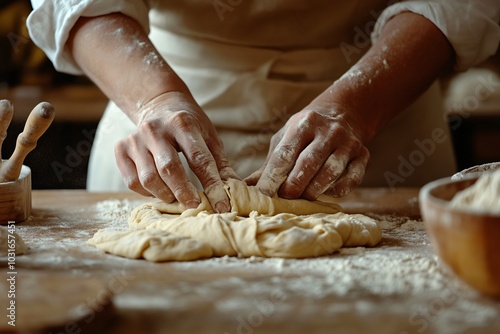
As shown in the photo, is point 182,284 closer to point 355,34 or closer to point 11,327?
point 11,327

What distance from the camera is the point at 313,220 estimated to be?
1.41 m

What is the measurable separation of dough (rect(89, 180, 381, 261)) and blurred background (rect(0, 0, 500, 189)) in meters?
2.30

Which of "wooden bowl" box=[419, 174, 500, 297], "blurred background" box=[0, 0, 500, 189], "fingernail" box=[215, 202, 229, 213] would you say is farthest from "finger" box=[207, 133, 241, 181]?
"blurred background" box=[0, 0, 500, 189]

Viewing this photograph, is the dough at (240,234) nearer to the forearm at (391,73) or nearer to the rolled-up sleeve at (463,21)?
the forearm at (391,73)

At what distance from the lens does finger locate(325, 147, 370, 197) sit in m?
1.60

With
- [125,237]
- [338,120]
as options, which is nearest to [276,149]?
[338,120]

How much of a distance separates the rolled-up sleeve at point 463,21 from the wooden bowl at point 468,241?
0.93m

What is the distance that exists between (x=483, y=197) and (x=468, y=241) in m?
0.10

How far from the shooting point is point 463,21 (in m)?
1.85

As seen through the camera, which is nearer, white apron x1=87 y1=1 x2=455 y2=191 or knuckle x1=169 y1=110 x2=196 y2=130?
knuckle x1=169 y1=110 x2=196 y2=130

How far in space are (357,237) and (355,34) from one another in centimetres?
90

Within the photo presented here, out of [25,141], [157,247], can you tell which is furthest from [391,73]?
[25,141]

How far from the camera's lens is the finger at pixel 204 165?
1492 millimetres

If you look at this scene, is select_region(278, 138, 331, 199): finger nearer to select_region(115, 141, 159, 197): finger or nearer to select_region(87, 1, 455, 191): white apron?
select_region(115, 141, 159, 197): finger
